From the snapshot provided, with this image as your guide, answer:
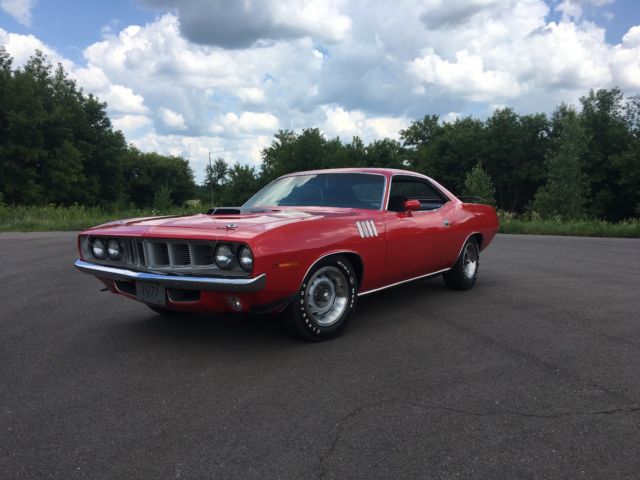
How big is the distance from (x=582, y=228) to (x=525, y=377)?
52.0ft

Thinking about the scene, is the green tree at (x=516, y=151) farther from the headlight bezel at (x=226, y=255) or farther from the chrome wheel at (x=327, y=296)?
the headlight bezel at (x=226, y=255)

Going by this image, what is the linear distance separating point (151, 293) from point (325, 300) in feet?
4.27

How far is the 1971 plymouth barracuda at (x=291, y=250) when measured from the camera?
342 cm

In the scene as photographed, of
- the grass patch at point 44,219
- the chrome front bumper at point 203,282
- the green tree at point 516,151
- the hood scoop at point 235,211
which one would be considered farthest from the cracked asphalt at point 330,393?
the green tree at point 516,151

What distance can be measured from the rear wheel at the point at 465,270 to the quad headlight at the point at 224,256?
3112mm

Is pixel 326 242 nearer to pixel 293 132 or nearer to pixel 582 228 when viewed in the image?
pixel 582 228

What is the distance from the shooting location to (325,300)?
400 cm

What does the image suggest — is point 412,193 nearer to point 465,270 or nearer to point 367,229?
point 465,270

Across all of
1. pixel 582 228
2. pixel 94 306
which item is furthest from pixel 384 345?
pixel 582 228

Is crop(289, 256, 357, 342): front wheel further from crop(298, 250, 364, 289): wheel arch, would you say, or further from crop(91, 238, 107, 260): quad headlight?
crop(91, 238, 107, 260): quad headlight

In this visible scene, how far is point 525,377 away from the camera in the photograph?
10.4ft

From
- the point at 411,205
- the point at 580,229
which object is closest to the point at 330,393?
the point at 411,205

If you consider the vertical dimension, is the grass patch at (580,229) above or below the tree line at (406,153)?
below

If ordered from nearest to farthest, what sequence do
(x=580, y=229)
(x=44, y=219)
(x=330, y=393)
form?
1. (x=330, y=393)
2. (x=580, y=229)
3. (x=44, y=219)
